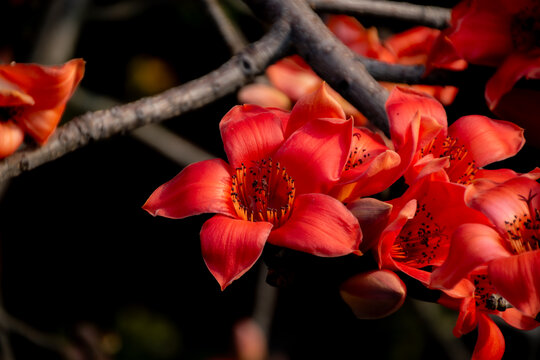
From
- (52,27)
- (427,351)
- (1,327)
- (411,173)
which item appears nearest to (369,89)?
(411,173)

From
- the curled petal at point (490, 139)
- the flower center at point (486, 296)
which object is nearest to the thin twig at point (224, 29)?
the curled petal at point (490, 139)

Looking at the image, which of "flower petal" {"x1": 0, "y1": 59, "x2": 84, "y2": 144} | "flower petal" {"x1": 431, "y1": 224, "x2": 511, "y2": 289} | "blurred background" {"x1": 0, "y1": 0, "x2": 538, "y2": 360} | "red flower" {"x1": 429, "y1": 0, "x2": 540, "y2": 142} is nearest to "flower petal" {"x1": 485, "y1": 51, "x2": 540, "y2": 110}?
"red flower" {"x1": 429, "y1": 0, "x2": 540, "y2": 142}

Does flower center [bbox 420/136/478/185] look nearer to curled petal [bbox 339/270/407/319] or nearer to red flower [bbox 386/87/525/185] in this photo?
red flower [bbox 386/87/525/185]

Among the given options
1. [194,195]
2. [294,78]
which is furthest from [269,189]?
[294,78]

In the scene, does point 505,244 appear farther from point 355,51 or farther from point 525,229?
point 355,51

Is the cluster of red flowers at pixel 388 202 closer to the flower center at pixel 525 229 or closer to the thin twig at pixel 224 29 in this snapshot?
the flower center at pixel 525 229

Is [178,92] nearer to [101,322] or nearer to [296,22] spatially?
[296,22]
